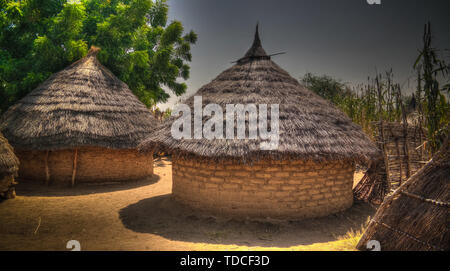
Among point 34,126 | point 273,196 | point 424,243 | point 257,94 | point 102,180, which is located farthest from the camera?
point 102,180

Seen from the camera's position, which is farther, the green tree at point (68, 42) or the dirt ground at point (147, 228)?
the green tree at point (68, 42)

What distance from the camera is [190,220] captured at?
5.88 m

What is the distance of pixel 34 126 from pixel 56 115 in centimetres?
72

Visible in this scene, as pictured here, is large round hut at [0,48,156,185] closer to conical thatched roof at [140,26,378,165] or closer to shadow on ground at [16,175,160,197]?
shadow on ground at [16,175,160,197]

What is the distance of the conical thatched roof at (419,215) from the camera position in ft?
11.4

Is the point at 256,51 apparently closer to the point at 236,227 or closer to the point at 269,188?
the point at 269,188

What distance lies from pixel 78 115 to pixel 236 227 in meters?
6.82

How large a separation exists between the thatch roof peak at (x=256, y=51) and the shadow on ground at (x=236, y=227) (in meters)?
4.59

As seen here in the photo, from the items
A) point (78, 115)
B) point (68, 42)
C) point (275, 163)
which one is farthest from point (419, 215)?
point (68, 42)

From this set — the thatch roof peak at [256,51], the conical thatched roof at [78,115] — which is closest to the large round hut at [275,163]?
the thatch roof peak at [256,51]

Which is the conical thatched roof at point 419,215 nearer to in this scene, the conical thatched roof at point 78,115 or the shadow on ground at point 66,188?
the shadow on ground at point 66,188

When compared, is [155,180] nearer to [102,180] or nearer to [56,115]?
[102,180]

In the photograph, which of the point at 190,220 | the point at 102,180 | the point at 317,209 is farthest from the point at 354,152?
the point at 102,180
